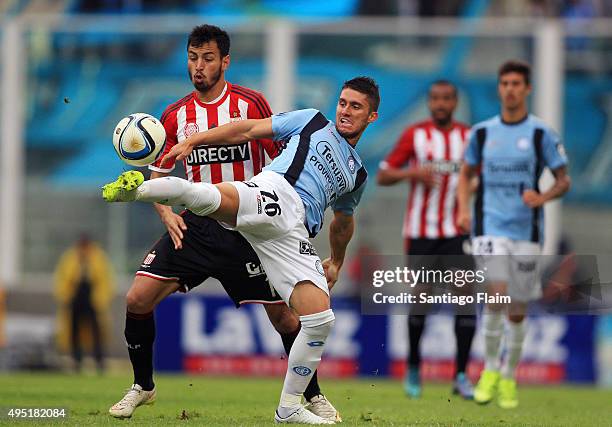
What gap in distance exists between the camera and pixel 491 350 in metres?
10.2

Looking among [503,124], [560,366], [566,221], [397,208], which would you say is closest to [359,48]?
[397,208]

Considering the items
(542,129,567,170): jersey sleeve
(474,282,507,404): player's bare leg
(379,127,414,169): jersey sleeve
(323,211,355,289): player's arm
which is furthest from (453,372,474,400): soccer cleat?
(323,211,355,289): player's arm

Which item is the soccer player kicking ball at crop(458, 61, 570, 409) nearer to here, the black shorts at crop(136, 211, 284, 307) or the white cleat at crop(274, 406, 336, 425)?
the black shorts at crop(136, 211, 284, 307)

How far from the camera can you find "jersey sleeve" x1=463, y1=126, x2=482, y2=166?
10742mm

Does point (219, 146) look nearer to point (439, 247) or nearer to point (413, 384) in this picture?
point (413, 384)

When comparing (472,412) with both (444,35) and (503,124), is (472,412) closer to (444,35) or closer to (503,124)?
(503,124)

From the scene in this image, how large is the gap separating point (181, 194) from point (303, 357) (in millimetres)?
1225

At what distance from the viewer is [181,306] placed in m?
16.7

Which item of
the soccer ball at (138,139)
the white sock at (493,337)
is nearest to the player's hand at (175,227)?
the soccer ball at (138,139)

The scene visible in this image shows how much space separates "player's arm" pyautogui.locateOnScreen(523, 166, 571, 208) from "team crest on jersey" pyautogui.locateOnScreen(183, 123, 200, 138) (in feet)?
10.7

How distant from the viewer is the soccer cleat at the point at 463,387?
10.7 metres

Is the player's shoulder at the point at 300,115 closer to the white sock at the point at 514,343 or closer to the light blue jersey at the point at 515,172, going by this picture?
the light blue jersey at the point at 515,172

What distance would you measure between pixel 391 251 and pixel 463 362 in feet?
25.0

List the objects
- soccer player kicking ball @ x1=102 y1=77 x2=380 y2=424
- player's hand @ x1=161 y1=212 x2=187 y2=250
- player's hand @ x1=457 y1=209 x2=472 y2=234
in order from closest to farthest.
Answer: soccer player kicking ball @ x1=102 y1=77 x2=380 y2=424
player's hand @ x1=161 y1=212 x2=187 y2=250
player's hand @ x1=457 y1=209 x2=472 y2=234
